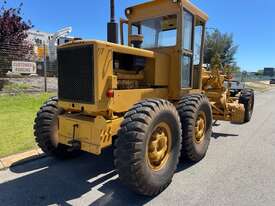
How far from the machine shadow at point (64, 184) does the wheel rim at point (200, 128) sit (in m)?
1.68

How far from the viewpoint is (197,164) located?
499 centimetres

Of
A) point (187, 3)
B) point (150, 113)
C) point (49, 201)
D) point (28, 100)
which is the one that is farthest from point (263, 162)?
point (28, 100)

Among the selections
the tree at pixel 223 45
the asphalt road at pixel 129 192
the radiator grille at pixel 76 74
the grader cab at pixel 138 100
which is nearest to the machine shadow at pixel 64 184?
the asphalt road at pixel 129 192

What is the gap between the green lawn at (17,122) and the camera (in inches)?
212

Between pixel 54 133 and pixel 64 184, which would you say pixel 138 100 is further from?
pixel 64 184

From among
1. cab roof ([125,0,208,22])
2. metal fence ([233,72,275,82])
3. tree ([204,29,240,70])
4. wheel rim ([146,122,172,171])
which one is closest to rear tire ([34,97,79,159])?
wheel rim ([146,122,172,171])

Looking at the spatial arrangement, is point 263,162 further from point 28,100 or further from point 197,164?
point 28,100

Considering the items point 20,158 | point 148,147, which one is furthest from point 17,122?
point 148,147

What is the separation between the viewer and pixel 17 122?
7.19 meters

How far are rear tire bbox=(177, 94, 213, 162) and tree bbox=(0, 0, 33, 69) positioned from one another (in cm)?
981

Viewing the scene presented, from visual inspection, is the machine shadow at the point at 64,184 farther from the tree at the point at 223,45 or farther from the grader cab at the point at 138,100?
the tree at the point at 223,45

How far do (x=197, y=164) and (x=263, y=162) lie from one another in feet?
4.17

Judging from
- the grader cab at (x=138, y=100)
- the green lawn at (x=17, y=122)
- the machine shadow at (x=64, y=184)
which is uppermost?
the grader cab at (x=138, y=100)

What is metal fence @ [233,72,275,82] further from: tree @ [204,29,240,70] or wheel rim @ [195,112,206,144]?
wheel rim @ [195,112,206,144]
